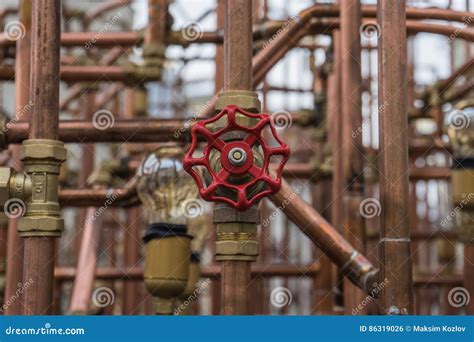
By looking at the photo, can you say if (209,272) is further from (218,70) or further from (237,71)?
(237,71)

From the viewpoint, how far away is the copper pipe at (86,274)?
578 centimetres

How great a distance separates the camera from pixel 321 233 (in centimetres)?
427

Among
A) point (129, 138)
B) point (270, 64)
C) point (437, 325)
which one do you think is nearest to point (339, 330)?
point (437, 325)

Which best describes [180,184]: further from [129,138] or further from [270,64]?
[270,64]

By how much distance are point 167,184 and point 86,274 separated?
4.63 ft

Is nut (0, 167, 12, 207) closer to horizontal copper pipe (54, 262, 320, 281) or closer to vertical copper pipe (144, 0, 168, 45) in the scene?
vertical copper pipe (144, 0, 168, 45)

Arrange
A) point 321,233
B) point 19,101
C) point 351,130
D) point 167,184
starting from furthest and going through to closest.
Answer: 1. point 351,130
2. point 19,101
3. point 167,184
4. point 321,233

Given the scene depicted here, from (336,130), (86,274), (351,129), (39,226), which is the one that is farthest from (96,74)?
(39,226)

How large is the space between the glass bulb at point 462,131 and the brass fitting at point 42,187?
328cm

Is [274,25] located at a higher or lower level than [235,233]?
higher

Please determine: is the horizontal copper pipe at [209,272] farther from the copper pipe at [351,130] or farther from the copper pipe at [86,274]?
the copper pipe at [351,130]

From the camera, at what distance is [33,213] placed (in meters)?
3.57

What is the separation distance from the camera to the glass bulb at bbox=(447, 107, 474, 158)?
600cm

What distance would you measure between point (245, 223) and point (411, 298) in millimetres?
822
